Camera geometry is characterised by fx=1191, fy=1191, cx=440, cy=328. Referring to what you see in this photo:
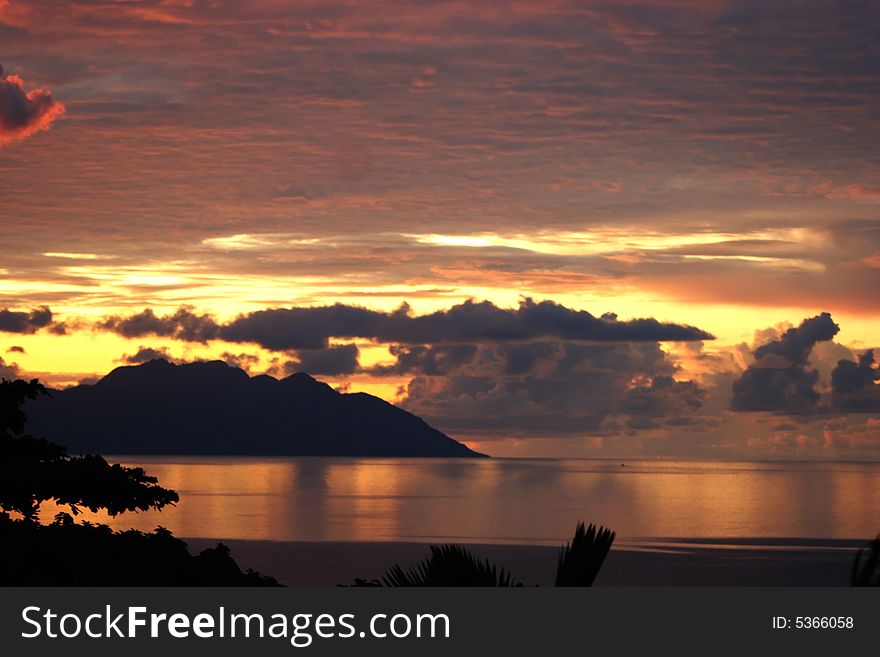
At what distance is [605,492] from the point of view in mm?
191625

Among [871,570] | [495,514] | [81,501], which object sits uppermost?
[871,570]

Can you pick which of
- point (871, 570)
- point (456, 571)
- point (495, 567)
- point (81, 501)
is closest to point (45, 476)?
point (81, 501)

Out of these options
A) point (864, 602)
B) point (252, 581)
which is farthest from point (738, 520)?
point (864, 602)

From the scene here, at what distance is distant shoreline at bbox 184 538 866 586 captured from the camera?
64125mm

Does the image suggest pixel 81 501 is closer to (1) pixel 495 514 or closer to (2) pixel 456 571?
(2) pixel 456 571

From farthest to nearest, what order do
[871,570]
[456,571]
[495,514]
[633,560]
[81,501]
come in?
[495,514], [633,560], [81,501], [456,571], [871,570]

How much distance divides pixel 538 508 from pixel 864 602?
130 metres

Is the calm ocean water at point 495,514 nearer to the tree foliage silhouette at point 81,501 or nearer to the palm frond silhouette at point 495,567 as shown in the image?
the tree foliage silhouette at point 81,501

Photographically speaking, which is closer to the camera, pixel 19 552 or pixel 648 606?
pixel 648 606

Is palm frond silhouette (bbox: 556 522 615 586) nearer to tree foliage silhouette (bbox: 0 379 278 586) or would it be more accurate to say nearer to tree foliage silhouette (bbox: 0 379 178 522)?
tree foliage silhouette (bbox: 0 379 278 586)

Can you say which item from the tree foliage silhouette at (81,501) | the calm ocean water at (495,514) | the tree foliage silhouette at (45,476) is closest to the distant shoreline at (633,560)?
the calm ocean water at (495,514)

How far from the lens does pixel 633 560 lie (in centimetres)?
7381

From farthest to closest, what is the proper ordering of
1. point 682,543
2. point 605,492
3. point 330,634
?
point 605,492
point 682,543
point 330,634

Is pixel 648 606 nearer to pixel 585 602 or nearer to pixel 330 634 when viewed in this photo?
pixel 585 602
